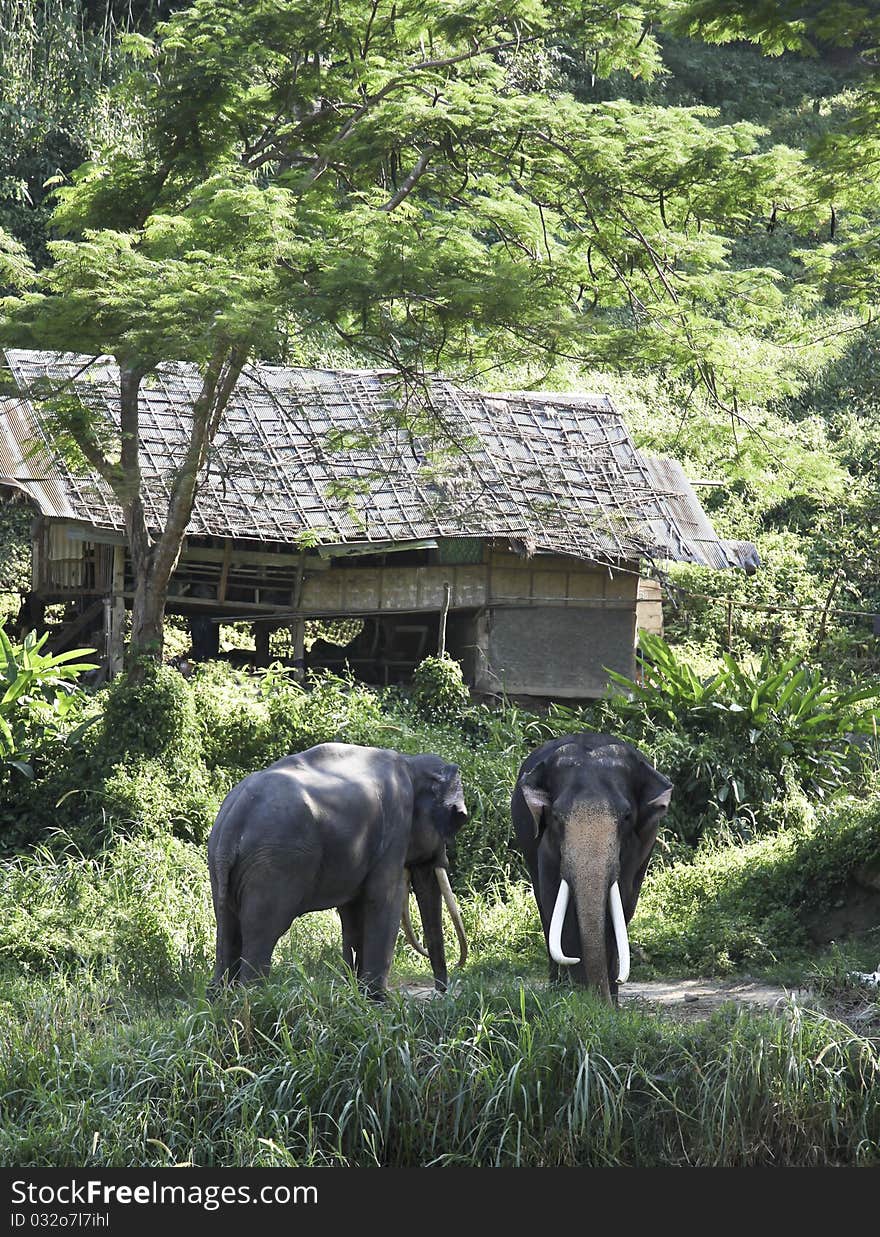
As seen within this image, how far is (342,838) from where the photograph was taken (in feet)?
24.0

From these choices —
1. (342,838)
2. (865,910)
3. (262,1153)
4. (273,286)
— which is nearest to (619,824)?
(342,838)

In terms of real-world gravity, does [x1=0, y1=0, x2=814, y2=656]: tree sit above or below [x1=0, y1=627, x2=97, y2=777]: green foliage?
above

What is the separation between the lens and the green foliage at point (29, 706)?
11.6 m

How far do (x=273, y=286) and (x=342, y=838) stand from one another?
432 centimetres

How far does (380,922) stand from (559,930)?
104 centimetres

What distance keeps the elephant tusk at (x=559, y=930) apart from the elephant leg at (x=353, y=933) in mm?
1177

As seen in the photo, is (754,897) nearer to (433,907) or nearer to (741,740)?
(741,740)

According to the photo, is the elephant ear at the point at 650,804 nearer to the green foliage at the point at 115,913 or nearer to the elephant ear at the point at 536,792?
the elephant ear at the point at 536,792

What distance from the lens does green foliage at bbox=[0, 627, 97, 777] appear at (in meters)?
11.6

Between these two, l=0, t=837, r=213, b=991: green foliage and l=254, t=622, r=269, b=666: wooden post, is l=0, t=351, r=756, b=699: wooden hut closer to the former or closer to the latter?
l=254, t=622, r=269, b=666: wooden post

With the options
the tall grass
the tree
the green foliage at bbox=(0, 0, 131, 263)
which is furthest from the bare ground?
the green foliage at bbox=(0, 0, 131, 263)

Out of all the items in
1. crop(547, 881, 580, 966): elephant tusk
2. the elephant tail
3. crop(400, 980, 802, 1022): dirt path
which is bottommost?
crop(400, 980, 802, 1022): dirt path

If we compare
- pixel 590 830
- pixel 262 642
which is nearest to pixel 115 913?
pixel 590 830

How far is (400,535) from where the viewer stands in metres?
15.6
